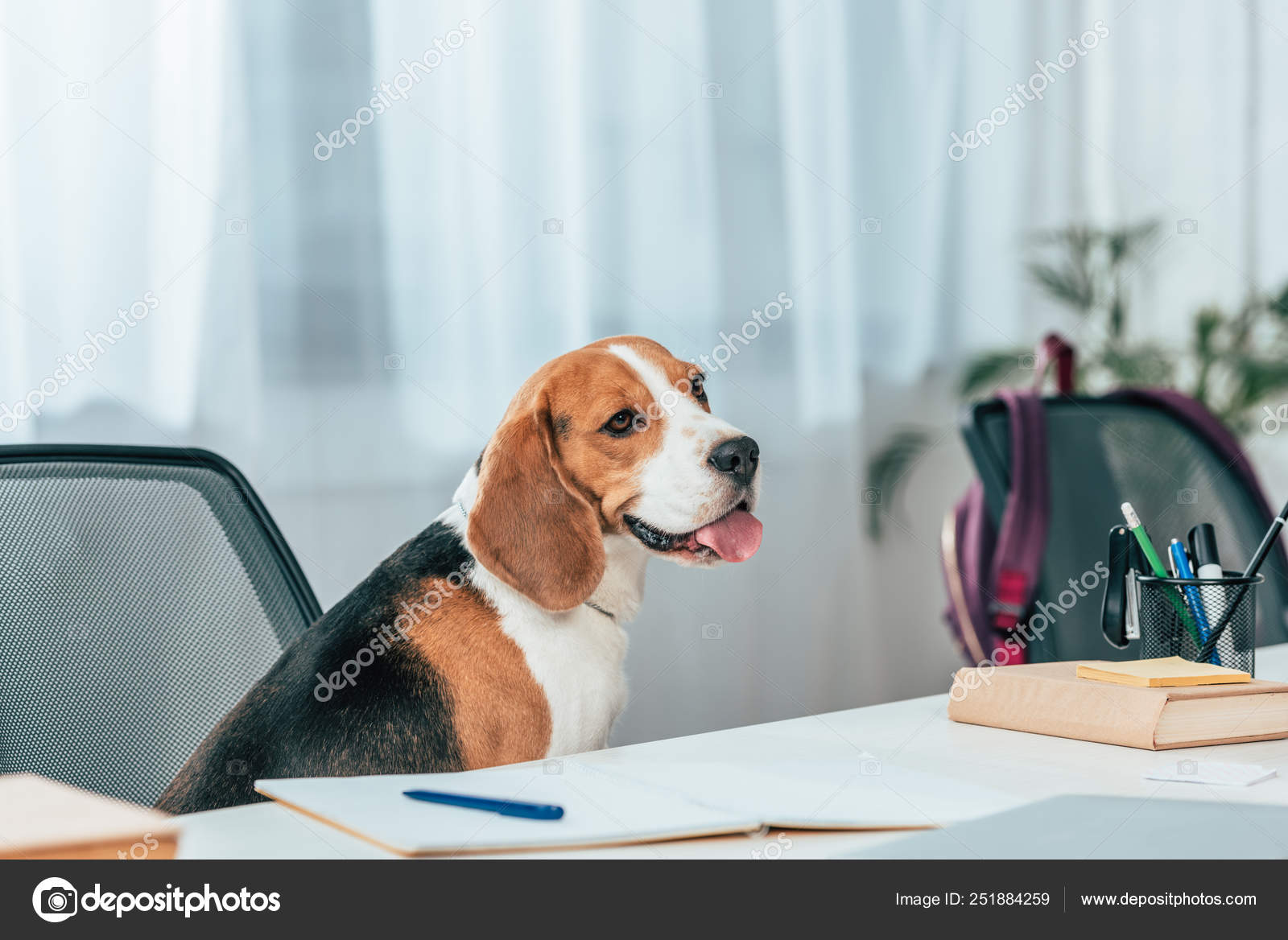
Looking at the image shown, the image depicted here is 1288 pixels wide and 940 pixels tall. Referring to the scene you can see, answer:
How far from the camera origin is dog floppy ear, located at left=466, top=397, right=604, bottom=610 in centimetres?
99

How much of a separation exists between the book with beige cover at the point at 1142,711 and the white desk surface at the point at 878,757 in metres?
0.01

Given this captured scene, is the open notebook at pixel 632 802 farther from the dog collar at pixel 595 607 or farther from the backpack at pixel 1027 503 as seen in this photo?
the backpack at pixel 1027 503

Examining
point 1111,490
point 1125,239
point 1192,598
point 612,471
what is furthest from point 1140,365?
point 612,471

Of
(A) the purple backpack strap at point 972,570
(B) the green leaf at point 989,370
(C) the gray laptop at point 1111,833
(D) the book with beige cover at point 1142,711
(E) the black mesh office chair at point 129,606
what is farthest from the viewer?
(B) the green leaf at point 989,370

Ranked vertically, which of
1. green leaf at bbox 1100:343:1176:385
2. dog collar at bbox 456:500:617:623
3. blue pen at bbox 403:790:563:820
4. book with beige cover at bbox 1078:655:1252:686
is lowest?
book with beige cover at bbox 1078:655:1252:686

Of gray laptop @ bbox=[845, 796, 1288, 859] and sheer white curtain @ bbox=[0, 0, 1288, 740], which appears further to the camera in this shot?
sheer white curtain @ bbox=[0, 0, 1288, 740]

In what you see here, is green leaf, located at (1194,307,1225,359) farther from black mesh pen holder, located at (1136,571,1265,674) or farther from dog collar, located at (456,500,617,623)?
dog collar, located at (456,500,617,623)

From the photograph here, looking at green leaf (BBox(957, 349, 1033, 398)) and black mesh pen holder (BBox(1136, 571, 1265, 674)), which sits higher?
green leaf (BBox(957, 349, 1033, 398))

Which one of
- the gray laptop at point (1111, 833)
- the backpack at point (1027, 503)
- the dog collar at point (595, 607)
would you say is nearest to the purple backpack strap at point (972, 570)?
the backpack at point (1027, 503)

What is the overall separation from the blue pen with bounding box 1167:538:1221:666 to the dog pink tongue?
427 mm

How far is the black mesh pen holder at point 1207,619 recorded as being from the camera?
1078 mm
